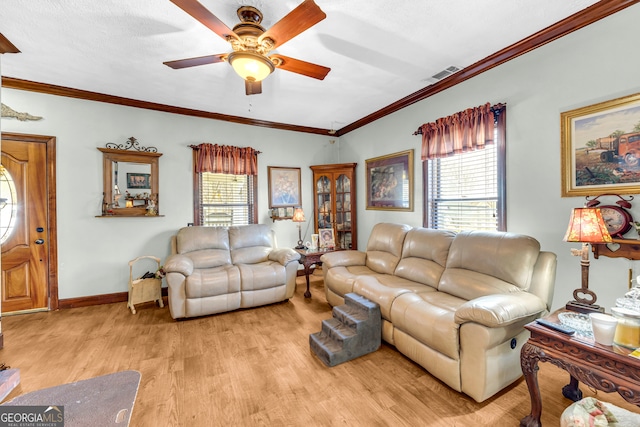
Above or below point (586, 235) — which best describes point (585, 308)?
below

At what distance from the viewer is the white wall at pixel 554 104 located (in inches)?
80.3

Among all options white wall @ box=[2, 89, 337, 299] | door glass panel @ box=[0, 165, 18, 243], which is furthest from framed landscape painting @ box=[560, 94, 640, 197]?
door glass panel @ box=[0, 165, 18, 243]

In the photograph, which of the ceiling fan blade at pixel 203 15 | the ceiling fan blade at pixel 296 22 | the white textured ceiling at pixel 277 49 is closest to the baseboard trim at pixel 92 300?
the white textured ceiling at pixel 277 49

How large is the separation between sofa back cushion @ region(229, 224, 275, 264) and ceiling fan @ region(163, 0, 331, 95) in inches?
97.6

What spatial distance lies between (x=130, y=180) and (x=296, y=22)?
351 cm

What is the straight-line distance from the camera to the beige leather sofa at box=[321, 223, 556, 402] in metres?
1.80

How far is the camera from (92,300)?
12.2ft

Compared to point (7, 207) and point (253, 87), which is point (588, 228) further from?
point (7, 207)

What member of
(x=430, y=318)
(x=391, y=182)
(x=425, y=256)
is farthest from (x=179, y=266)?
(x=391, y=182)

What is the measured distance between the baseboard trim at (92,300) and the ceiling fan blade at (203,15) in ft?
12.7

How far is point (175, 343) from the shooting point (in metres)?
2.72

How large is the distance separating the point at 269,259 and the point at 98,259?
239 cm

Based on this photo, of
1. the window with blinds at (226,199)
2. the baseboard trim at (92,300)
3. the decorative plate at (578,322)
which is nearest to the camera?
the decorative plate at (578,322)

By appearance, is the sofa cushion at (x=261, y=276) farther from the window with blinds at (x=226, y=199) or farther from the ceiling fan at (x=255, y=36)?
the ceiling fan at (x=255, y=36)
